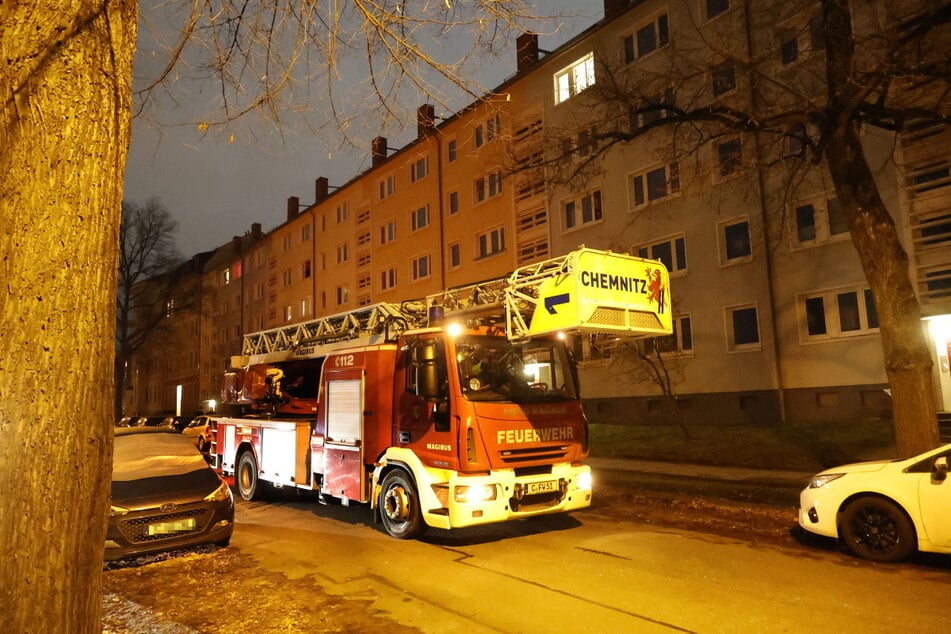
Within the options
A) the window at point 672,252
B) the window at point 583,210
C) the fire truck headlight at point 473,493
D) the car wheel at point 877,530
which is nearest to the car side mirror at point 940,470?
the car wheel at point 877,530

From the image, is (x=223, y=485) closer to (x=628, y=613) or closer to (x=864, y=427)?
(x=628, y=613)

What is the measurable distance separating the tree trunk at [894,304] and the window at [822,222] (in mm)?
9654

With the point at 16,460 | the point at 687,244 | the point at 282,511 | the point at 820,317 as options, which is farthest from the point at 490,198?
the point at 16,460

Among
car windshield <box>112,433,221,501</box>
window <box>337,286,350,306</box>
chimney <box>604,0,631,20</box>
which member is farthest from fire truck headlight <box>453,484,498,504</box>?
window <box>337,286,350,306</box>

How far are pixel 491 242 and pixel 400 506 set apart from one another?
22185 millimetres

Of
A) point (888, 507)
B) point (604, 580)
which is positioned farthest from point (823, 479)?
→ point (604, 580)

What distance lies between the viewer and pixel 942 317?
16297 millimetres

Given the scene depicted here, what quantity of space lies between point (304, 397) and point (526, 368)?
19.5ft

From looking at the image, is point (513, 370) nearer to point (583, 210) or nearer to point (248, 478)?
point (248, 478)

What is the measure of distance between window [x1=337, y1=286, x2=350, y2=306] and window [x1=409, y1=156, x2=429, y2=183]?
375 inches

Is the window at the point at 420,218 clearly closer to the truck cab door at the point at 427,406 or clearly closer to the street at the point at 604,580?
the truck cab door at the point at 427,406

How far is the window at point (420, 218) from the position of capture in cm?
3450

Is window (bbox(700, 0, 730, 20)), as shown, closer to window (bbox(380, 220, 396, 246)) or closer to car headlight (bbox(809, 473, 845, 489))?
car headlight (bbox(809, 473, 845, 489))

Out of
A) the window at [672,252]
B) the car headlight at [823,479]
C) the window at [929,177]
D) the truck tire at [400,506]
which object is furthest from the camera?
the window at [672,252]
